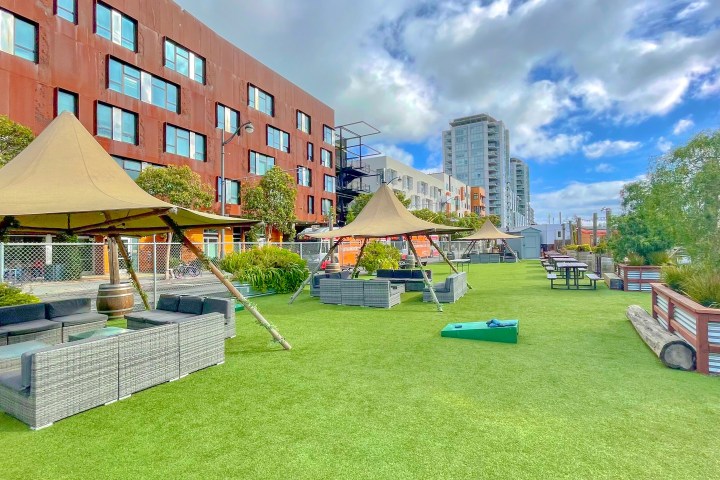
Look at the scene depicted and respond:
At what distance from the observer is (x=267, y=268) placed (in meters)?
13.7

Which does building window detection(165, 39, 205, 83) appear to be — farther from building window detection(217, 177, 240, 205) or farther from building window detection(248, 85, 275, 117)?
building window detection(217, 177, 240, 205)

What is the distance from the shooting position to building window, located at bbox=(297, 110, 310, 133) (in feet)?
127

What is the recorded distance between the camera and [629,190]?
612 inches

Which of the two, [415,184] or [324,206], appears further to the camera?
[415,184]

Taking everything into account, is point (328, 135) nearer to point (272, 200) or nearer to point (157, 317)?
point (272, 200)

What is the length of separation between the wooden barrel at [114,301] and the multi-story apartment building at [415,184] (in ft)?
129

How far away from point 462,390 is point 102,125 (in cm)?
2486

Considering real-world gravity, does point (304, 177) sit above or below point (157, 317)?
above

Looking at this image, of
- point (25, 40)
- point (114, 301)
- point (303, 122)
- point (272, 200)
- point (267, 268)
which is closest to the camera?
point (114, 301)

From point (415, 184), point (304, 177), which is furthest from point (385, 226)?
point (415, 184)

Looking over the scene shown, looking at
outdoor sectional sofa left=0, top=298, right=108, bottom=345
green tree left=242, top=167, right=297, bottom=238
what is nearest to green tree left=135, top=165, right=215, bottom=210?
green tree left=242, top=167, right=297, bottom=238

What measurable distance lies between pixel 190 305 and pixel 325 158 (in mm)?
36992

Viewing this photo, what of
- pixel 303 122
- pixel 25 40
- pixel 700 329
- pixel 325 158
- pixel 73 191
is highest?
pixel 303 122

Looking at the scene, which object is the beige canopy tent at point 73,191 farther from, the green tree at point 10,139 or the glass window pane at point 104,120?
the glass window pane at point 104,120
